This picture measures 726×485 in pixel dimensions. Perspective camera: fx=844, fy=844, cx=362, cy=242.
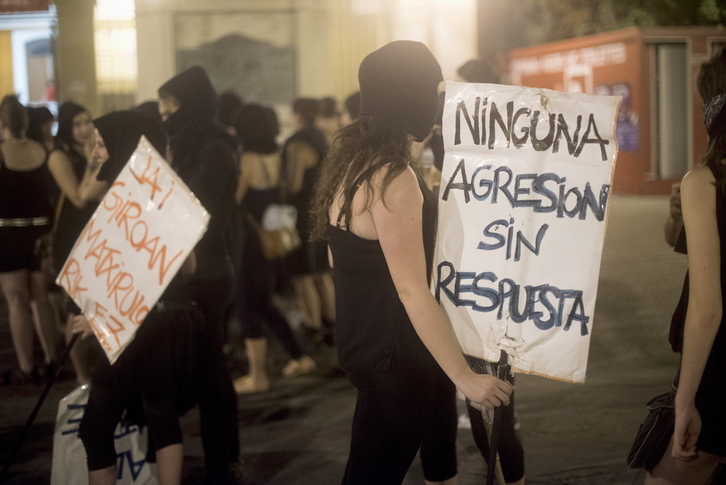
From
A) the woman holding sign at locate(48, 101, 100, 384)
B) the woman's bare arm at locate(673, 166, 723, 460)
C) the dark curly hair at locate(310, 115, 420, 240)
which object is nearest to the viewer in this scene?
the woman's bare arm at locate(673, 166, 723, 460)

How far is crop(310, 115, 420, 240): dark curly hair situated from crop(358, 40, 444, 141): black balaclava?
0.04 meters

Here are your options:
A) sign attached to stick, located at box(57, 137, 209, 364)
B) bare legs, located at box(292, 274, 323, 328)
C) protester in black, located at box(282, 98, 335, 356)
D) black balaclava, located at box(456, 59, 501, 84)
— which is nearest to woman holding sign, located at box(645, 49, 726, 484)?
sign attached to stick, located at box(57, 137, 209, 364)

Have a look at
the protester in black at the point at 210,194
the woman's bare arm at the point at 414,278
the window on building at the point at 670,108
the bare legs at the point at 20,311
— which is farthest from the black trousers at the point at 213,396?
the window on building at the point at 670,108

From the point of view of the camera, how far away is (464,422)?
4.88m

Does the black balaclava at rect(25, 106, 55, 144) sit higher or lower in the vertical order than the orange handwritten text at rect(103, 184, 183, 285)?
higher

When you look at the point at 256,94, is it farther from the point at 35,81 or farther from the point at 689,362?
the point at 689,362

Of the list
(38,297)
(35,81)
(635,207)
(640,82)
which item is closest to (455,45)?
(640,82)

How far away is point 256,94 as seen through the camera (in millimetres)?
13578

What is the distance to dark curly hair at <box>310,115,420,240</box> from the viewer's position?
2543 millimetres

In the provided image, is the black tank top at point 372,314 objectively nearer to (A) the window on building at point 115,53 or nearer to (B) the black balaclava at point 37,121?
(B) the black balaclava at point 37,121

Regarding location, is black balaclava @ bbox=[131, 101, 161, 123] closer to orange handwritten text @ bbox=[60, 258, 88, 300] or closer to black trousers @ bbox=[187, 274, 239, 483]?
black trousers @ bbox=[187, 274, 239, 483]

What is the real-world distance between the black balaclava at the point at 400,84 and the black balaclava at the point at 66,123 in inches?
138

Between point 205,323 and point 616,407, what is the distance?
270 centimetres

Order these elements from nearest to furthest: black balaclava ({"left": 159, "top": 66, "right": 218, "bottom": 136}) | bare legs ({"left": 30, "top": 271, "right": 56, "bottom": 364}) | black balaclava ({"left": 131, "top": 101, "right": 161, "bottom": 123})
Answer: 1. black balaclava ({"left": 159, "top": 66, "right": 218, "bottom": 136})
2. black balaclava ({"left": 131, "top": 101, "right": 161, "bottom": 123})
3. bare legs ({"left": 30, "top": 271, "right": 56, "bottom": 364})
